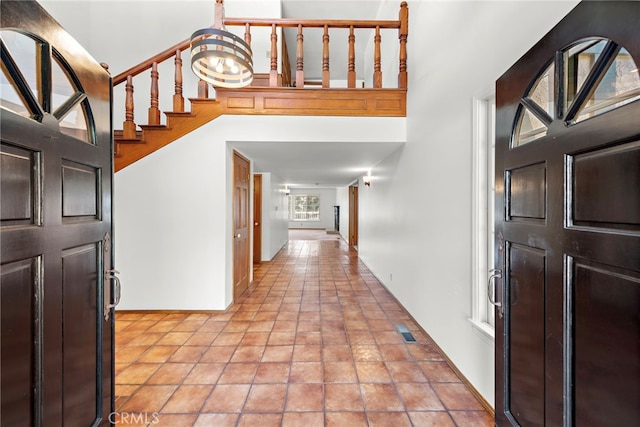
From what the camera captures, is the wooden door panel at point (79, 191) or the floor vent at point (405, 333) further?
the floor vent at point (405, 333)

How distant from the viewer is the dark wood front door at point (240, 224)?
12.4 feet

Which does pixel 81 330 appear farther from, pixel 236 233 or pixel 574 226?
pixel 236 233

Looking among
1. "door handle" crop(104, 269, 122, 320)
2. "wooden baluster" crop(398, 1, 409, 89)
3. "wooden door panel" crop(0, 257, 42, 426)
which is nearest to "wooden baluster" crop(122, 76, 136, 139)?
"door handle" crop(104, 269, 122, 320)

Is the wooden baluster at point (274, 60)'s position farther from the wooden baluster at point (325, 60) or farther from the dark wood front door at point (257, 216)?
the dark wood front door at point (257, 216)

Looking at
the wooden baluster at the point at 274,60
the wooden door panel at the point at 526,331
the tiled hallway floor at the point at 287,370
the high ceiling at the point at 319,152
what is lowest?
the tiled hallway floor at the point at 287,370

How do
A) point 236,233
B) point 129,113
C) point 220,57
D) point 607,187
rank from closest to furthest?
point 607,187 < point 220,57 < point 129,113 < point 236,233

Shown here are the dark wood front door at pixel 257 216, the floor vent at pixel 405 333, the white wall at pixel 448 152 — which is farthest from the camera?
the dark wood front door at pixel 257 216

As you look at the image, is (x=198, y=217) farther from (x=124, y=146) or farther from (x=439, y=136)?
(x=439, y=136)

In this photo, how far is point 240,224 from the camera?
407cm

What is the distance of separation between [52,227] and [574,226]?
1.89m

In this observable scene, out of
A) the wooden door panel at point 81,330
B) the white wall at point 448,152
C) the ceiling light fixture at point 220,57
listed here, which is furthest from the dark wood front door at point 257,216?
the wooden door panel at point 81,330

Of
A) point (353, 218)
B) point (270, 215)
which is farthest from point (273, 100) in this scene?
point (353, 218)

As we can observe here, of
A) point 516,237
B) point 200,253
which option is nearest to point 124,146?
point 200,253

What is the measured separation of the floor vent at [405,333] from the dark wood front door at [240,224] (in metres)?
2.20
